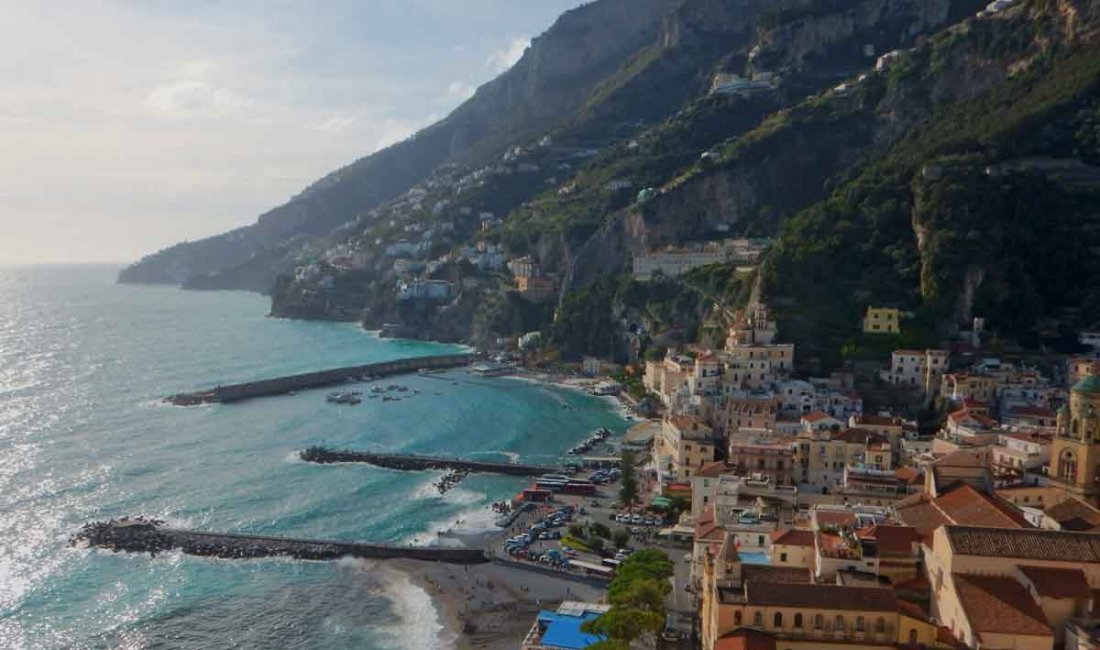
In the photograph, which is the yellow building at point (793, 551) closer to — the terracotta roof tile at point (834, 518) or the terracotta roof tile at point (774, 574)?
the terracotta roof tile at point (774, 574)

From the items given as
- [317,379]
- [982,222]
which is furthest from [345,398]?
[982,222]

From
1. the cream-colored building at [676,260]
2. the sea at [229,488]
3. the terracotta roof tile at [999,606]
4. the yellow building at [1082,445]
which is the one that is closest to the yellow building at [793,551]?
the terracotta roof tile at [999,606]

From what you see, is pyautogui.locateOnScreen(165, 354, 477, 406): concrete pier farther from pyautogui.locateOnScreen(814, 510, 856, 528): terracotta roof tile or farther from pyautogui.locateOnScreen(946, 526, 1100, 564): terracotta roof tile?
pyautogui.locateOnScreen(946, 526, 1100, 564): terracotta roof tile

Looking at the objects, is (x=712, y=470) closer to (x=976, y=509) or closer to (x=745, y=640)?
(x=976, y=509)

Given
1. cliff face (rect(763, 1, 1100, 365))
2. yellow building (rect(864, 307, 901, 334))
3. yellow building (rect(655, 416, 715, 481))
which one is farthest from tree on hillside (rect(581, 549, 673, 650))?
yellow building (rect(864, 307, 901, 334))

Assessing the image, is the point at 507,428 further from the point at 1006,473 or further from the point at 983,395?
the point at 1006,473

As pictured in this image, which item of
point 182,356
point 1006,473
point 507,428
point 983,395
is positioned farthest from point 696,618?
point 182,356

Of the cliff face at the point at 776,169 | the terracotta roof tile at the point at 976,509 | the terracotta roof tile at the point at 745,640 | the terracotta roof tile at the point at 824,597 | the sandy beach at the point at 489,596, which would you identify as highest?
the cliff face at the point at 776,169
